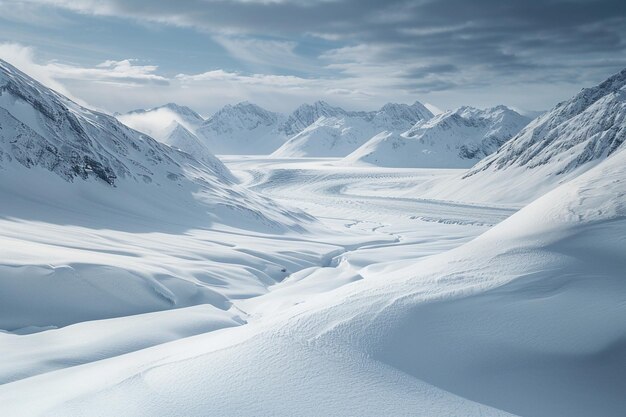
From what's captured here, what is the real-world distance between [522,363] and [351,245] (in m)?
32.3

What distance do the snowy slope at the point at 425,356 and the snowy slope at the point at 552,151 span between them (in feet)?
287

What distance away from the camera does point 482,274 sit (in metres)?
9.60

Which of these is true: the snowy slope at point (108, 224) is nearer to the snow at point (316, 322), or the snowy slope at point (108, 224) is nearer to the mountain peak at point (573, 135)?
the snow at point (316, 322)

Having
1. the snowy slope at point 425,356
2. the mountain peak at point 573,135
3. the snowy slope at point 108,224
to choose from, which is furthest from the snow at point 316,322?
the mountain peak at point 573,135

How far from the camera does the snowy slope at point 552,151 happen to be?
305 feet

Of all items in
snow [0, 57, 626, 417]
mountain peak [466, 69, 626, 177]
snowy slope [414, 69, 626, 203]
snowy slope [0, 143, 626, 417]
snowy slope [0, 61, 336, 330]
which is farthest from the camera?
mountain peak [466, 69, 626, 177]

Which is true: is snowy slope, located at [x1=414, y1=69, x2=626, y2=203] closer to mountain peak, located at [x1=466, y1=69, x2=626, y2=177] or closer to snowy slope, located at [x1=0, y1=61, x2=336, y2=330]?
mountain peak, located at [x1=466, y1=69, x2=626, y2=177]

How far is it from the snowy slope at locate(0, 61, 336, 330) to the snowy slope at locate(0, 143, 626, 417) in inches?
260

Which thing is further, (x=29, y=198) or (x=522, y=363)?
(x=29, y=198)

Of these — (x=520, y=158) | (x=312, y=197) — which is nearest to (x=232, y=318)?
(x=312, y=197)

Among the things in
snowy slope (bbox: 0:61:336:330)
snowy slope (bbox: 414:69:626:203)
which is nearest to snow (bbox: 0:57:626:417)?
snowy slope (bbox: 0:61:336:330)

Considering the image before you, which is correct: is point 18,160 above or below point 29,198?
above

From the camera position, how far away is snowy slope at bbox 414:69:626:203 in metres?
93.0

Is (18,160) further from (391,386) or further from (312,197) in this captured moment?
(312,197)
